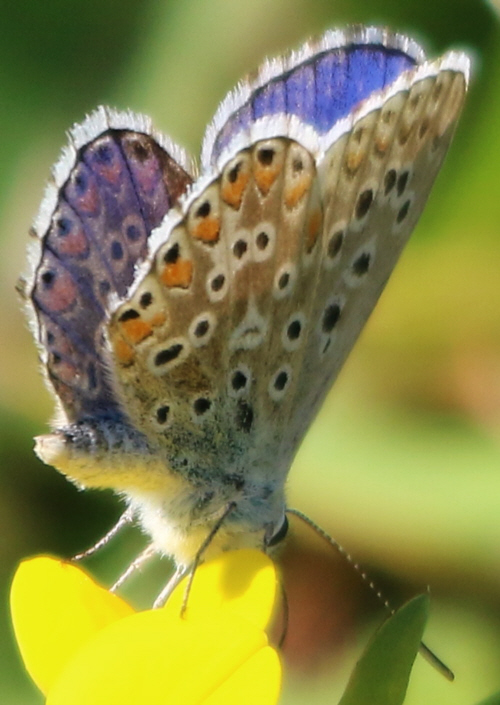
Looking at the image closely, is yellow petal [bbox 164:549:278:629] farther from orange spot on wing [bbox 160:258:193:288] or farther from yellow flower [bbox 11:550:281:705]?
orange spot on wing [bbox 160:258:193:288]

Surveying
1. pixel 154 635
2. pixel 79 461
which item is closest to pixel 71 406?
pixel 79 461

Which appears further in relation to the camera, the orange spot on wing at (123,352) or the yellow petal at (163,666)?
the orange spot on wing at (123,352)

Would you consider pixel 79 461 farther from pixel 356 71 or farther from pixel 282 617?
pixel 356 71

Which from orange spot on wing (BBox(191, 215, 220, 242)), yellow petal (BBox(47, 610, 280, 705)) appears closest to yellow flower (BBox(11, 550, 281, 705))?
yellow petal (BBox(47, 610, 280, 705))

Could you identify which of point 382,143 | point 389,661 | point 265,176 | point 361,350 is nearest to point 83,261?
point 265,176

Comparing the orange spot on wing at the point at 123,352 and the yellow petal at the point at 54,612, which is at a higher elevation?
the orange spot on wing at the point at 123,352

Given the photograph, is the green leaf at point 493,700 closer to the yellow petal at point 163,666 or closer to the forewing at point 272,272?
the yellow petal at point 163,666

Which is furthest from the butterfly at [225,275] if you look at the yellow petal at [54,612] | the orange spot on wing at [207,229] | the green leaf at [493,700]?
the green leaf at [493,700]
